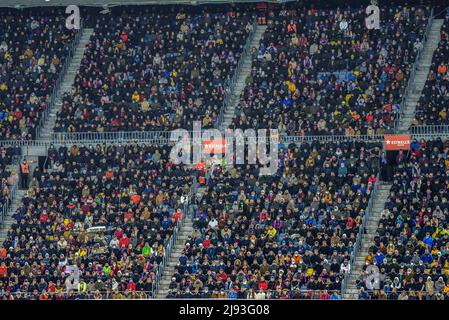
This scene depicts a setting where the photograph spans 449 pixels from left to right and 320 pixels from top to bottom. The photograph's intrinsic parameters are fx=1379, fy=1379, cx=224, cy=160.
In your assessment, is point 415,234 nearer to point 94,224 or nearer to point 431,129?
point 431,129

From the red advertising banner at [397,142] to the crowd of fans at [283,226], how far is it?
45 centimetres

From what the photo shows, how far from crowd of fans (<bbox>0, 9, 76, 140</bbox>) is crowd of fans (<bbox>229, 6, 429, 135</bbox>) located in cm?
860

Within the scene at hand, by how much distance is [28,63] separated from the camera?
189ft

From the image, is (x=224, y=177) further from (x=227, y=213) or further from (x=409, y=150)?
(x=409, y=150)

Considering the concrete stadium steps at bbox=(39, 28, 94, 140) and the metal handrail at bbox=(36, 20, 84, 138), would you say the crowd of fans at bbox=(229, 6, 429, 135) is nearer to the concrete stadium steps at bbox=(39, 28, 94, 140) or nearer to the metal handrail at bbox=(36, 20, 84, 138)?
the concrete stadium steps at bbox=(39, 28, 94, 140)

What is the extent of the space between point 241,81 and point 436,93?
27.4ft

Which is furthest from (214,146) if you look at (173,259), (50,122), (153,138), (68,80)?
(68,80)

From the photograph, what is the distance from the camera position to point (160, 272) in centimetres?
4650

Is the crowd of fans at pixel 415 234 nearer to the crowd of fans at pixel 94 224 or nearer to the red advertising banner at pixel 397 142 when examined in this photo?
the red advertising banner at pixel 397 142

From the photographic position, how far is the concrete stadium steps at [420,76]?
2032 inches

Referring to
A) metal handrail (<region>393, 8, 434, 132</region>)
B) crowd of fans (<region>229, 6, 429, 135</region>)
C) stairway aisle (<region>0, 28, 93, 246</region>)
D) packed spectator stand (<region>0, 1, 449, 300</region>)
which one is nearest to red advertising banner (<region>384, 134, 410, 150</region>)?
packed spectator stand (<region>0, 1, 449, 300</region>)

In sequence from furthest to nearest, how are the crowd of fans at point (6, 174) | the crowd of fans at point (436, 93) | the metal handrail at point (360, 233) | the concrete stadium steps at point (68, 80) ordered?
1. the concrete stadium steps at point (68, 80)
2. the crowd of fans at point (6, 174)
3. the crowd of fans at point (436, 93)
4. the metal handrail at point (360, 233)

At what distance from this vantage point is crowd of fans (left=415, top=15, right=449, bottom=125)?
165ft

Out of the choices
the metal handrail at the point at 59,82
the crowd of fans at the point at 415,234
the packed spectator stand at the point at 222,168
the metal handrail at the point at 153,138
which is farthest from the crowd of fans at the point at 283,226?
the metal handrail at the point at 59,82
